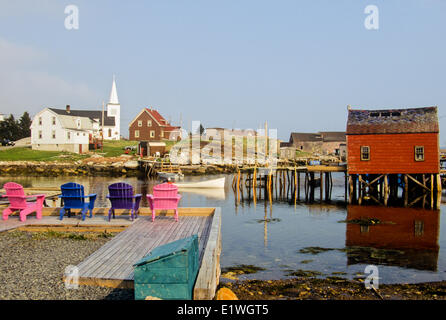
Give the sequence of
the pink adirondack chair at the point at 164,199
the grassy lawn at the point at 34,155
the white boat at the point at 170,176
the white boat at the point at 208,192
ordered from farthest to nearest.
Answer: the grassy lawn at the point at 34,155
the white boat at the point at 170,176
the white boat at the point at 208,192
the pink adirondack chair at the point at 164,199

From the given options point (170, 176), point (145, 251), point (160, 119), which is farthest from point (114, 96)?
point (145, 251)

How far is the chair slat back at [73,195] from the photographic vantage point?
12.5 meters

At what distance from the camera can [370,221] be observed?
77.2 ft

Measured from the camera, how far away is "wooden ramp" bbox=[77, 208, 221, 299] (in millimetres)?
7098

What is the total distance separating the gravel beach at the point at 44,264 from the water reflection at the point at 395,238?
9.72 metres

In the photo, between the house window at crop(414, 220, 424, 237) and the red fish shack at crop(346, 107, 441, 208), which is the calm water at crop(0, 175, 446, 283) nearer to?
the house window at crop(414, 220, 424, 237)

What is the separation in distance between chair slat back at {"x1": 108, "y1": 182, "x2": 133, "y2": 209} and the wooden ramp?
0.68 m

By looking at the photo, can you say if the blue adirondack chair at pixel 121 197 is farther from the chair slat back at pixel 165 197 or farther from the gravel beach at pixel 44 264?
the gravel beach at pixel 44 264

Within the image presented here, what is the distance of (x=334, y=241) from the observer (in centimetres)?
1884

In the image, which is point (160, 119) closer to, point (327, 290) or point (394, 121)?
point (394, 121)

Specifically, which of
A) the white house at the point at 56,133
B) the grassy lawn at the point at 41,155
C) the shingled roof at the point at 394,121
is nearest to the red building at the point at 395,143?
the shingled roof at the point at 394,121

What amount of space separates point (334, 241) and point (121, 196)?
11.0 meters
